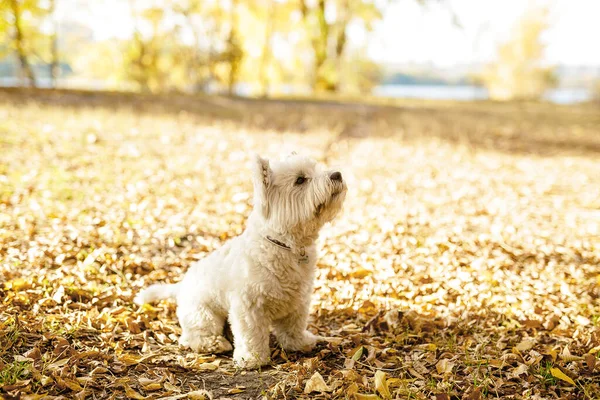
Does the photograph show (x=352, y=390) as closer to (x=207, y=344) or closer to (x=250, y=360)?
(x=250, y=360)

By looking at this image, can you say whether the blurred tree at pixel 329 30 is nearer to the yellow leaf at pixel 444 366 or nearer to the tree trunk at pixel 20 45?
the tree trunk at pixel 20 45

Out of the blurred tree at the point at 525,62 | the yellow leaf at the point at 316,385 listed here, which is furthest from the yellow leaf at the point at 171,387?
the blurred tree at the point at 525,62

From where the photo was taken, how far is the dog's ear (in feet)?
12.2

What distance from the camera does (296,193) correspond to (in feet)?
12.6

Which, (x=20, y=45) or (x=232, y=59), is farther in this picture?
(x=232, y=59)

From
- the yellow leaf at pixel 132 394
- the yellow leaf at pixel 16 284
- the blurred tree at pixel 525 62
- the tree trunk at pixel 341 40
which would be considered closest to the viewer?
the yellow leaf at pixel 132 394

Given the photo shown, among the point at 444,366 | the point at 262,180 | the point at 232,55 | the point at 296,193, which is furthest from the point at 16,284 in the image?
the point at 232,55

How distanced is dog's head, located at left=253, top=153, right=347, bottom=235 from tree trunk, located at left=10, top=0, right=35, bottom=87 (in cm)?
2106

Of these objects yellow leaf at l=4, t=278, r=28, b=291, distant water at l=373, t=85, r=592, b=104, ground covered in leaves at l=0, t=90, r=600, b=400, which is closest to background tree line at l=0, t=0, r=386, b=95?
distant water at l=373, t=85, r=592, b=104

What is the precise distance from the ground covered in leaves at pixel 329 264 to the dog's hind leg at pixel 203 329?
0.13 m

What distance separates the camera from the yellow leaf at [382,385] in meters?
3.64

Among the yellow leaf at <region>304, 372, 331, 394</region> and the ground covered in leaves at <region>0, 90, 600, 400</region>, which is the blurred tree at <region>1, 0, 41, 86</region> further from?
the yellow leaf at <region>304, 372, 331, 394</region>

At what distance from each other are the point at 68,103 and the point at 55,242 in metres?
10.4

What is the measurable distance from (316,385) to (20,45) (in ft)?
75.9
